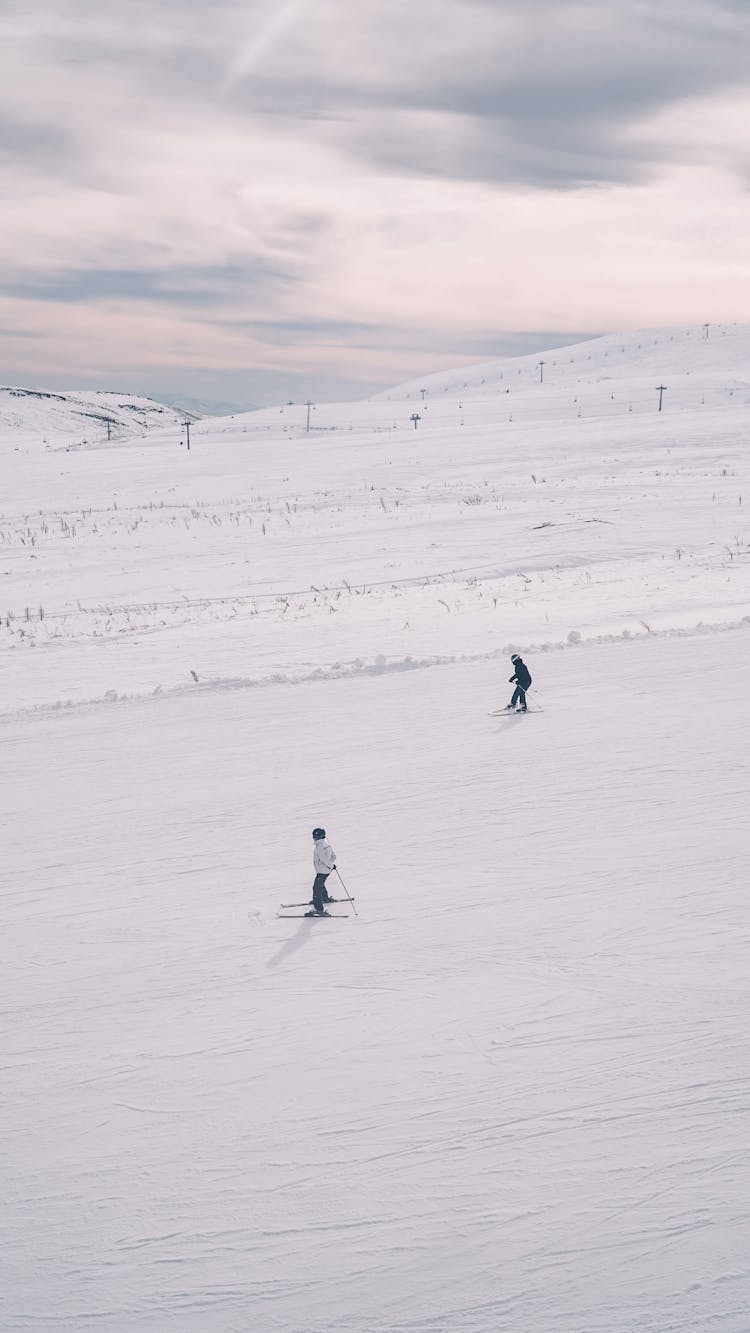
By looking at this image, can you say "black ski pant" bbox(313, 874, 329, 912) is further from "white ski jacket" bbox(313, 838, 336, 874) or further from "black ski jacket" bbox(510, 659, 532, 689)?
"black ski jacket" bbox(510, 659, 532, 689)

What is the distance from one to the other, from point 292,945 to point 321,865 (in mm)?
833

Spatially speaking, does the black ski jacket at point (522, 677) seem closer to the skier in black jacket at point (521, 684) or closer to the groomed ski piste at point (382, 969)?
the skier in black jacket at point (521, 684)

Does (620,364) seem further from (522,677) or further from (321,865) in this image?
(321,865)

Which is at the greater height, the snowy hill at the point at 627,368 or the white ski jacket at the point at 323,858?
the snowy hill at the point at 627,368

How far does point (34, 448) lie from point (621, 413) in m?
44.7

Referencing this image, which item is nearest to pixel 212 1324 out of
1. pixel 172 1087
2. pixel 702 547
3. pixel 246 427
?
pixel 172 1087

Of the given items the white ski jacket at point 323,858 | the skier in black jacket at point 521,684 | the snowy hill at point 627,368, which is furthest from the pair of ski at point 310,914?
the snowy hill at point 627,368

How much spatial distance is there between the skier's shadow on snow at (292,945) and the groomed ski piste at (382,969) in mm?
46

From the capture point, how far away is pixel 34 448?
8075cm

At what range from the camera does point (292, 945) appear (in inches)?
381

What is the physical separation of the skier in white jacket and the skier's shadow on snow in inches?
8.0

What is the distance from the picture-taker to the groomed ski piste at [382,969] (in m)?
6.10

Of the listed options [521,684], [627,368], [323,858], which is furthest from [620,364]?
[323,858]

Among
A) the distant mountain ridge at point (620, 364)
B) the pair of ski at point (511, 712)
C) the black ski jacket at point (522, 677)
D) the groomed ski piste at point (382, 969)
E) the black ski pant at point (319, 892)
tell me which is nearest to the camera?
the groomed ski piste at point (382, 969)
